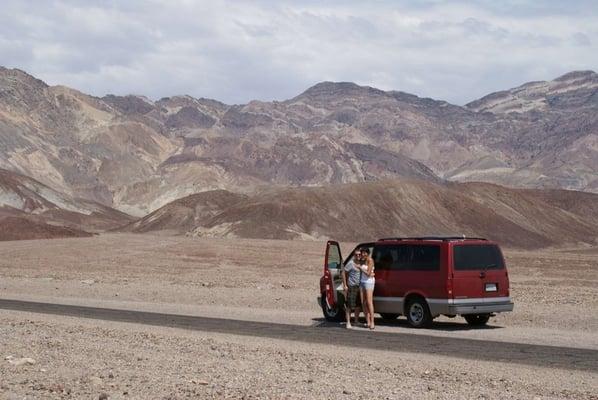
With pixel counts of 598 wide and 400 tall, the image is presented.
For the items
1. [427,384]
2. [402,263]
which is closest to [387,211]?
[402,263]

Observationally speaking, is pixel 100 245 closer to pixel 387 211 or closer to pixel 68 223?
pixel 387 211

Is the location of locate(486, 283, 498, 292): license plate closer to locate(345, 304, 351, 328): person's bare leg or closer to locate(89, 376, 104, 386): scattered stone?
locate(345, 304, 351, 328): person's bare leg

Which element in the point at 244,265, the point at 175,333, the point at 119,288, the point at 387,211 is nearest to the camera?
the point at 175,333

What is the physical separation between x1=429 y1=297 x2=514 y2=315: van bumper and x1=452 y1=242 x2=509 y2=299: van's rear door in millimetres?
92

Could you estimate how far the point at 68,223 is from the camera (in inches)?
5054

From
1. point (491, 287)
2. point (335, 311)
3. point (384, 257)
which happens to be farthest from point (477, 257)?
point (335, 311)

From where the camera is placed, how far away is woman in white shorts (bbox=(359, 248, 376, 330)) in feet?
65.7

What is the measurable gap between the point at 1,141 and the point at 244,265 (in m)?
A: 127

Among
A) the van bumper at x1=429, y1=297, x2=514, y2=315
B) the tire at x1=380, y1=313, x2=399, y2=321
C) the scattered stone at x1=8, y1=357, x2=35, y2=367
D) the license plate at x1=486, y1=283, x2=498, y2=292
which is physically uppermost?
the license plate at x1=486, y1=283, x2=498, y2=292

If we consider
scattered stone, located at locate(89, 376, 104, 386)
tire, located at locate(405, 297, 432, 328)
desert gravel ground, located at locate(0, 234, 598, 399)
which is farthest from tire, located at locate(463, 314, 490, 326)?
scattered stone, located at locate(89, 376, 104, 386)

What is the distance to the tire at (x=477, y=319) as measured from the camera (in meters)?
21.0

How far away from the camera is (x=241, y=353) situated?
15609 mm

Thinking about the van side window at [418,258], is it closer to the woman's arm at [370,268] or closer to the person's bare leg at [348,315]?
the woman's arm at [370,268]

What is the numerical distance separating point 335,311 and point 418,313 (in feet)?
7.25
